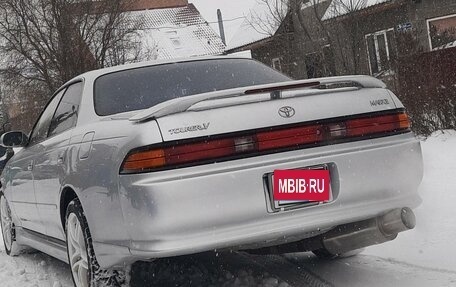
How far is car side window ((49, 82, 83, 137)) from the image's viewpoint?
443 centimetres

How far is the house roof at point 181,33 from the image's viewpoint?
3766cm

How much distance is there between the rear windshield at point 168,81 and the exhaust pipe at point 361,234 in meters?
1.17

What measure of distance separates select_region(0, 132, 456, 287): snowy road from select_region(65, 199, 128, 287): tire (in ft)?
0.67

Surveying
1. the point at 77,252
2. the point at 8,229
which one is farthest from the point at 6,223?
the point at 77,252

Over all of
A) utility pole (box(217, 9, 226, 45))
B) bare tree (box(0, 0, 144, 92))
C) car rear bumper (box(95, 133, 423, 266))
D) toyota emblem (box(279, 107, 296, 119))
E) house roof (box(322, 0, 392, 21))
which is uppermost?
utility pole (box(217, 9, 226, 45))

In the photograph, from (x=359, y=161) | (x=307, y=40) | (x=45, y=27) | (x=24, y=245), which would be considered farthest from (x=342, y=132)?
(x=45, y=27)

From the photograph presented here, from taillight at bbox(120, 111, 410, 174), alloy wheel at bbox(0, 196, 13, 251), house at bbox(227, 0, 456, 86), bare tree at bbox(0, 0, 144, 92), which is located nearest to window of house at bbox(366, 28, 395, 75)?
house at bbox(227, 0, 456, 86)

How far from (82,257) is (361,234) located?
1724mm

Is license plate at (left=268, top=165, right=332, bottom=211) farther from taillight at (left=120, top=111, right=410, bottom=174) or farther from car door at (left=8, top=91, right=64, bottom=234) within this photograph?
car door at (left=8, top=91, right=64, bottom=234)

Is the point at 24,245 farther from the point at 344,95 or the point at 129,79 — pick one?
the point at 344,95

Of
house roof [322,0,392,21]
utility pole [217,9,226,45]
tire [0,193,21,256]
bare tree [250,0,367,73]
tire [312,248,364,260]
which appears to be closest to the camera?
tire [312,248,364,260]

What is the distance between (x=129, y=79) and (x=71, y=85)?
73 centimetres

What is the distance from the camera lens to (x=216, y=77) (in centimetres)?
447

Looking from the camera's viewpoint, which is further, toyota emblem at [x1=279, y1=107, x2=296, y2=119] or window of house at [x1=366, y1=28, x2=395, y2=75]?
window of house at [x1=366, y1=28, x2=395, y2=75]
